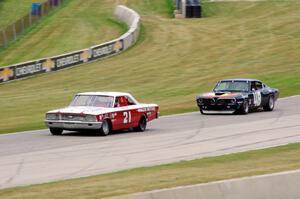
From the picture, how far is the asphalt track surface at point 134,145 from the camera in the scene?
1756cm

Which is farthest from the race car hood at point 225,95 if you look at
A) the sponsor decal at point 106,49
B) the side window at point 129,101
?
the sponsor decal at point 106,49

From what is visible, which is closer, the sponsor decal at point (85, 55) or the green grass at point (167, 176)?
the green grass at point (167, 176)

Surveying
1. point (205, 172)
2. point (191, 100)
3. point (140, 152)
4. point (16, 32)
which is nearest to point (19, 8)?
point (16, 32)

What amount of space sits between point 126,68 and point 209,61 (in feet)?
15.9

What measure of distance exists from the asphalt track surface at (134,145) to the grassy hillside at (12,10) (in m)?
40.3

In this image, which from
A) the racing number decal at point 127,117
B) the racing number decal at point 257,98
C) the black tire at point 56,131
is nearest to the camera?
the black tire at point 56,131

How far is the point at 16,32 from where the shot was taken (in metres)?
59.9

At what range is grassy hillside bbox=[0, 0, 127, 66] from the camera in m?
54.5

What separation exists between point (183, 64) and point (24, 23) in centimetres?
1664

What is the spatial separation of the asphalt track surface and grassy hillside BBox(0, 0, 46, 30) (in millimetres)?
40333

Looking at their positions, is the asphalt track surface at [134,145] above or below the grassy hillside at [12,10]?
above

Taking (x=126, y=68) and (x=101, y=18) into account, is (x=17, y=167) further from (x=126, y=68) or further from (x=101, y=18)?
(x=101, y=18)

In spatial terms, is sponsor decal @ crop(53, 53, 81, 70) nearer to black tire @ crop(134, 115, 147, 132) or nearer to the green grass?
black tire @ crop(134, 115, 147, 132)

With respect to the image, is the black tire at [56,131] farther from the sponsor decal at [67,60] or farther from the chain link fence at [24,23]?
the chain link fence at [24,23]
